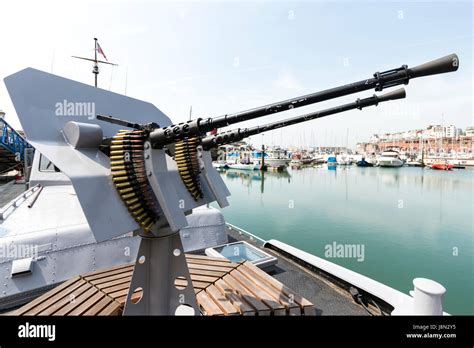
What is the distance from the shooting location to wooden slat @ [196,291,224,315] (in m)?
3.32

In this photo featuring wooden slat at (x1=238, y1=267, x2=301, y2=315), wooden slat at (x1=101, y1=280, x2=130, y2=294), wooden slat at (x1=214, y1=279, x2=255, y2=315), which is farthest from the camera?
wooden slat at (x1=101, y1=280, x2=130, y2=294)

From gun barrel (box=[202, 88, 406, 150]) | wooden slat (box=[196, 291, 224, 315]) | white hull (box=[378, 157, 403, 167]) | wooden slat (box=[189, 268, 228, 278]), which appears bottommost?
wooden slat (box=[196, 291, 224, 315])

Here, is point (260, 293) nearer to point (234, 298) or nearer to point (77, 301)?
point (234, 298)

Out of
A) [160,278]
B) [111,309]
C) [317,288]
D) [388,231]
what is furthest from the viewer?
[388,231]

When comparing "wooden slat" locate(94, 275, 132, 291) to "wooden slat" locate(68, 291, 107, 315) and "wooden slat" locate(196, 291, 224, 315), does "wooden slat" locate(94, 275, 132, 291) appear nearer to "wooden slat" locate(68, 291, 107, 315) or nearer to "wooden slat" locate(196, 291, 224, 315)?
"wooden slat" locate(68, 291, 107, 315)

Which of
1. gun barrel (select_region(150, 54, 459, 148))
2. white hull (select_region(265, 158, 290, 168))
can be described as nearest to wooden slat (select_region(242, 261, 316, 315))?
gun barrel (select_region(150, 54, 459, 148))

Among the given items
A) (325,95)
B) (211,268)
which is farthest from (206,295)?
(325,95)

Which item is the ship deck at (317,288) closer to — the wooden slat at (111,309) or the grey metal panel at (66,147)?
the wooden slat at (111,309)

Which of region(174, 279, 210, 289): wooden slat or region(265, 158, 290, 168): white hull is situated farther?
region(265, 158, 290, 168): white hull

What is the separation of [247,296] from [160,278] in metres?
1.42

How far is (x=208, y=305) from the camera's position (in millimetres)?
3459

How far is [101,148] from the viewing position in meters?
2.63
